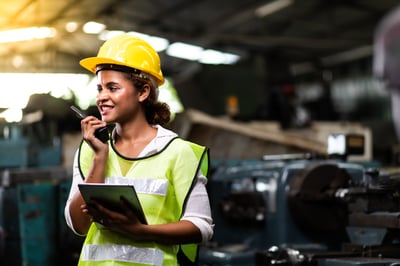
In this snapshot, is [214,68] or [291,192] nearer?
[291,192]

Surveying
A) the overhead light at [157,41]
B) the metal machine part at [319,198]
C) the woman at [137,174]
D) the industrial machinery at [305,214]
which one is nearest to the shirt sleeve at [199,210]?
the woman at [137,174]

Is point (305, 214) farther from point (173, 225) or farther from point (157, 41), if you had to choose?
point (157, 41)

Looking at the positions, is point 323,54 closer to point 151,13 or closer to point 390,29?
point 151,13

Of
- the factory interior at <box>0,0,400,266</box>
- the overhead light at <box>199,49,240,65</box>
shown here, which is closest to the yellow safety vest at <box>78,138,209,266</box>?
the factory interior at <box>0,0,400,266</box>

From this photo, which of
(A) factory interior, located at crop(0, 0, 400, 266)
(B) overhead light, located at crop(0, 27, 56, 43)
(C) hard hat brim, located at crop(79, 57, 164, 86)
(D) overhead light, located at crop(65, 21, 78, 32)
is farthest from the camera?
(D) overhead light, located at crop(65, 21, 78, 32)

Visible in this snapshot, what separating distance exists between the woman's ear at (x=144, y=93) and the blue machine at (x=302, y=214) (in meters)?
0.98

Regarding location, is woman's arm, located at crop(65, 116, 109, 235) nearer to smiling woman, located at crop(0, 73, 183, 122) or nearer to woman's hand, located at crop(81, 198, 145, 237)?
woman's hand, located at crop(81, 198, 145, 237)

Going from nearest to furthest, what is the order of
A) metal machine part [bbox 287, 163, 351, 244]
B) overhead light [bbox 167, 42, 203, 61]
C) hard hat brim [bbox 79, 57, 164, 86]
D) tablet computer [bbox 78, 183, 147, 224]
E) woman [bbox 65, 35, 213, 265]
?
tablet computer [bbox 78, 183, 147, 224], woman [bbox 65, 35, 213, 265], hard hat brim [bbox 79, 57, 164, 86], metal machine part [bbox 287, 163, 351, 244], overhead light [bbox 167, 42, 203, 61]

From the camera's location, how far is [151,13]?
11156 mm

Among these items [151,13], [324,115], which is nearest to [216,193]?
[324,115]

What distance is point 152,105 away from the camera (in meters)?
1.77

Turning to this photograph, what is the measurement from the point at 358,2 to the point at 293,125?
4.54 m

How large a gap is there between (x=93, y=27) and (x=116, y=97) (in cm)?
949

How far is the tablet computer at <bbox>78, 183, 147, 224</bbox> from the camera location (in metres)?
1.48
